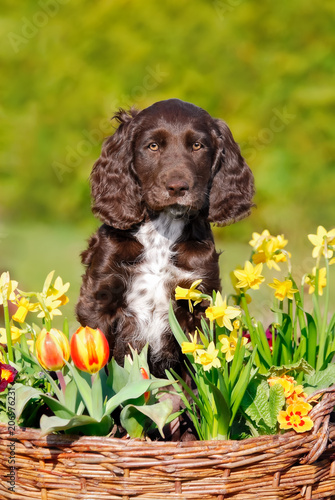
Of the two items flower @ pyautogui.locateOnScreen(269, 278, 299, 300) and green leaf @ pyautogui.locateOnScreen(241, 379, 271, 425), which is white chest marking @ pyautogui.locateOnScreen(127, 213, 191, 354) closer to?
flower @ pyautogui.locateOnScreen(269, 278, 299, 300)

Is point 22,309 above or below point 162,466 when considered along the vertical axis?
above

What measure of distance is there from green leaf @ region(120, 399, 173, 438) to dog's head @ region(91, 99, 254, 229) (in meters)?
1.00

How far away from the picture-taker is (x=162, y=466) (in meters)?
1.98

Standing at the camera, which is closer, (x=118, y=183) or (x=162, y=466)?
(x=162, y=466)

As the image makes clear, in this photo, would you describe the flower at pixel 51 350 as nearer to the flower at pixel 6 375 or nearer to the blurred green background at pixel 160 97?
the flower at pixel 6 375

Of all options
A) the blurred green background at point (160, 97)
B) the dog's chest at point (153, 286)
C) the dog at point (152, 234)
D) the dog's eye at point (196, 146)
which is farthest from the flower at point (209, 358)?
the blurred green background at point (160, 97)

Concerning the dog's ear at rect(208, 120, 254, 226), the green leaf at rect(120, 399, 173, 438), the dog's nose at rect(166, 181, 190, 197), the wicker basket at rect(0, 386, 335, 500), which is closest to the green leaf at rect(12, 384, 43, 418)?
the wicker basket at rect(0, 386, 335, 500)

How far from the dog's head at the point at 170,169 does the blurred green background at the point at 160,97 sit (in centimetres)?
247

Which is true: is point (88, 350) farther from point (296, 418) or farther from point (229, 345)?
point (296, 418)

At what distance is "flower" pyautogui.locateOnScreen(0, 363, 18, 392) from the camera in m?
2.29

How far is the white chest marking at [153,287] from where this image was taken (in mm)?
3080

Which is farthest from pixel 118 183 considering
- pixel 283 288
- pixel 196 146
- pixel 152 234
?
pixel 283 288

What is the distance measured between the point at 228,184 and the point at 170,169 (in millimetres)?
430

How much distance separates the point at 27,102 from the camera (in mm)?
5855
